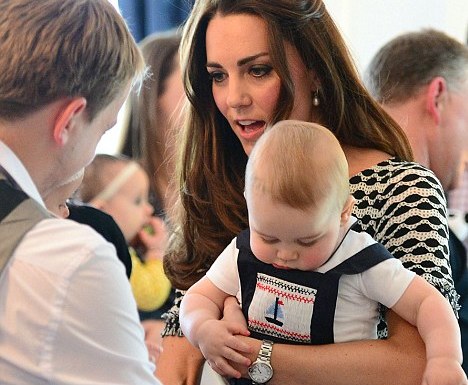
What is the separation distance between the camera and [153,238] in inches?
142

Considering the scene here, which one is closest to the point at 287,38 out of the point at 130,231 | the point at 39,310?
the point at 39,310

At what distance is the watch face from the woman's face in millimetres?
562

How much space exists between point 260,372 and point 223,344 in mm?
92

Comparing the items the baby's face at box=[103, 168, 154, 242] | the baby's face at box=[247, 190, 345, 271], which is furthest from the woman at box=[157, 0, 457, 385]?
the baby's face at box=[103, 168, 154, 242]

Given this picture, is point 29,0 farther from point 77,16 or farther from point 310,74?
point 310,74

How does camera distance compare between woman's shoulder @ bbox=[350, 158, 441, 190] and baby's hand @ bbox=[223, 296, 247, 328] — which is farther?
woman's shoulder @ bbox=[350, 158, 441, 190]

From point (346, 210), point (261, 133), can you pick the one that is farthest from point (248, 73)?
point (346, 210)

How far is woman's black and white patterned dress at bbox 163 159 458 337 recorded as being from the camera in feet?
5.91

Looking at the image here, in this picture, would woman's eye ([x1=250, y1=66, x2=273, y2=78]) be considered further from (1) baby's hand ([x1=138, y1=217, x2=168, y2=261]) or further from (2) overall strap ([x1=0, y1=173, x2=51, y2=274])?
(1) baby's hand ([x1=138, y1=217, x2=168, y2=261])

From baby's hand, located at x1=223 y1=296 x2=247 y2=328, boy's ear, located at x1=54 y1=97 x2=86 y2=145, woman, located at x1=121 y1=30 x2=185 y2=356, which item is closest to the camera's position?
boy's ear, located at x1=54 y1=97 x2=86 y2=145

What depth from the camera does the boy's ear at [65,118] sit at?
1463 millimetres

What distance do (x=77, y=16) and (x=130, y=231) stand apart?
2.12 m

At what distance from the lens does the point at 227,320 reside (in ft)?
5.82

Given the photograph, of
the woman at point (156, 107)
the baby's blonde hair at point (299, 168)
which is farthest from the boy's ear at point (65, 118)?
the woman at point (156, 107)
